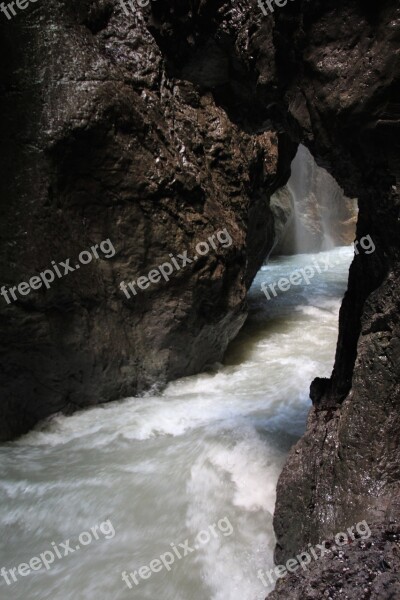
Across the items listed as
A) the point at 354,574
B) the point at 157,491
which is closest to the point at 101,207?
the point at 157,491

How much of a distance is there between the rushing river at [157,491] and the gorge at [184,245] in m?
0.03

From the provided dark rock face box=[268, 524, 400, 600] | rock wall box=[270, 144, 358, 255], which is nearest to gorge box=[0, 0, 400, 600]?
dark rock face box=[268, 524, 400, 600]

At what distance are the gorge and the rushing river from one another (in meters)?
0.03

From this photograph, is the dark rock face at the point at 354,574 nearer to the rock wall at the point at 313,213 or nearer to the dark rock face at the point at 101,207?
the dark rock face at the point at 101,207

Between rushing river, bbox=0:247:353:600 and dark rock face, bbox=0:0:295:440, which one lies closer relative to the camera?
rushing river, bbox=0:247:353:600

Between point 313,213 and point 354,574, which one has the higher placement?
point 313,213

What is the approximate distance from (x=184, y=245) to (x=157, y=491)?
2792mm

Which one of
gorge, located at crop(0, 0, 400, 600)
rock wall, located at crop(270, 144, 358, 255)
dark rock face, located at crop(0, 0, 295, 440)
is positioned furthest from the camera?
rock wall, located at crop(270, 144, 358, 255)

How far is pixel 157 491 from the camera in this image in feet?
10.9

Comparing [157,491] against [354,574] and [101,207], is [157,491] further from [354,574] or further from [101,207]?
[101,207]

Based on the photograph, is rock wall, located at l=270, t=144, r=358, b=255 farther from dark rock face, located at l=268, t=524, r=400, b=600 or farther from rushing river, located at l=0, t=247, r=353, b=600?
dark rock face, located at l=268, t=524, r=400, b=600

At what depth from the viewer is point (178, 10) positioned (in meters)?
2.57

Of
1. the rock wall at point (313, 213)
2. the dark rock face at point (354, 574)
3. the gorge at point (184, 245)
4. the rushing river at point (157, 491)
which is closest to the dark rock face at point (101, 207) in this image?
the gorge at point (184, 245)

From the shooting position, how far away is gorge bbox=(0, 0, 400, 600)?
1970 mm
